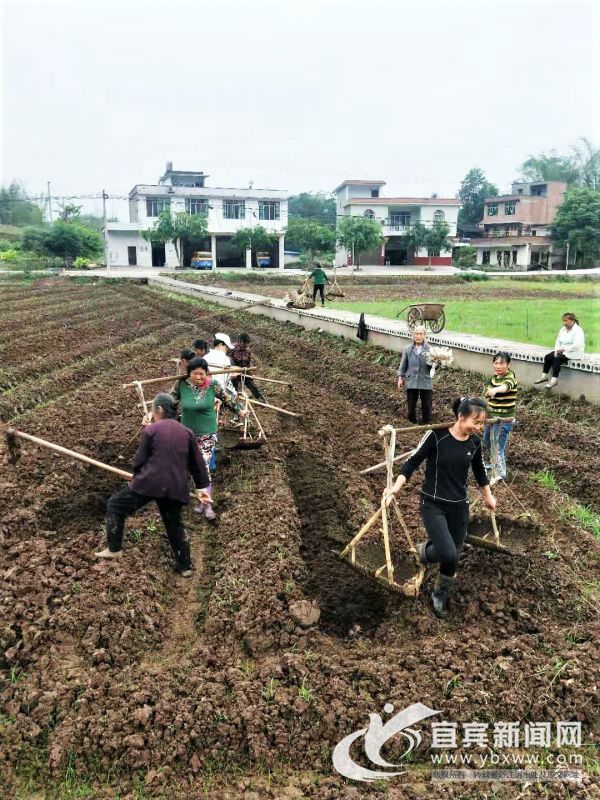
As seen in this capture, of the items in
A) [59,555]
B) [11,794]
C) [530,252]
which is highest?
[530,252]

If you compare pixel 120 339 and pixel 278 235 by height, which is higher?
pixel 278 235

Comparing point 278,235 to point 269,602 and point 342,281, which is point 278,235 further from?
point 269,602

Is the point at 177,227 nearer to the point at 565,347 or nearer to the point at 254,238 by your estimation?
the point at 254,238

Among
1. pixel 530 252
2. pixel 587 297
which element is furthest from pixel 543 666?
pixel 530 252

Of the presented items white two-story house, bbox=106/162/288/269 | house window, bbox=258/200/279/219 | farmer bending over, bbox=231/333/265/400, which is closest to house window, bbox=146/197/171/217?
white two-story house, bbox=106/162/288/269

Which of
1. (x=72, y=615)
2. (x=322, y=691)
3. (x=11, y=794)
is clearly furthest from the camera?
(x=72, y=615)

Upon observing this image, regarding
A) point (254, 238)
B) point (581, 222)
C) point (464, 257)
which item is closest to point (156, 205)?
point (254, 238)

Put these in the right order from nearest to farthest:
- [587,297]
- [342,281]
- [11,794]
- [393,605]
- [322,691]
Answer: [11,794] < [322,691] < [393,605] < [587,297] < [342,281]

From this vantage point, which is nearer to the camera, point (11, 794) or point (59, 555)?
point (11, 794)

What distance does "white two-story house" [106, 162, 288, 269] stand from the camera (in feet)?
184

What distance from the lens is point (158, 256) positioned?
192 ft

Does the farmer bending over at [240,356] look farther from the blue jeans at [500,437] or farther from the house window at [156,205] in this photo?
the house window at [156,205]

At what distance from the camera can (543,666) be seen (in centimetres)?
443

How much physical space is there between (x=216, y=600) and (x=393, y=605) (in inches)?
56.9
